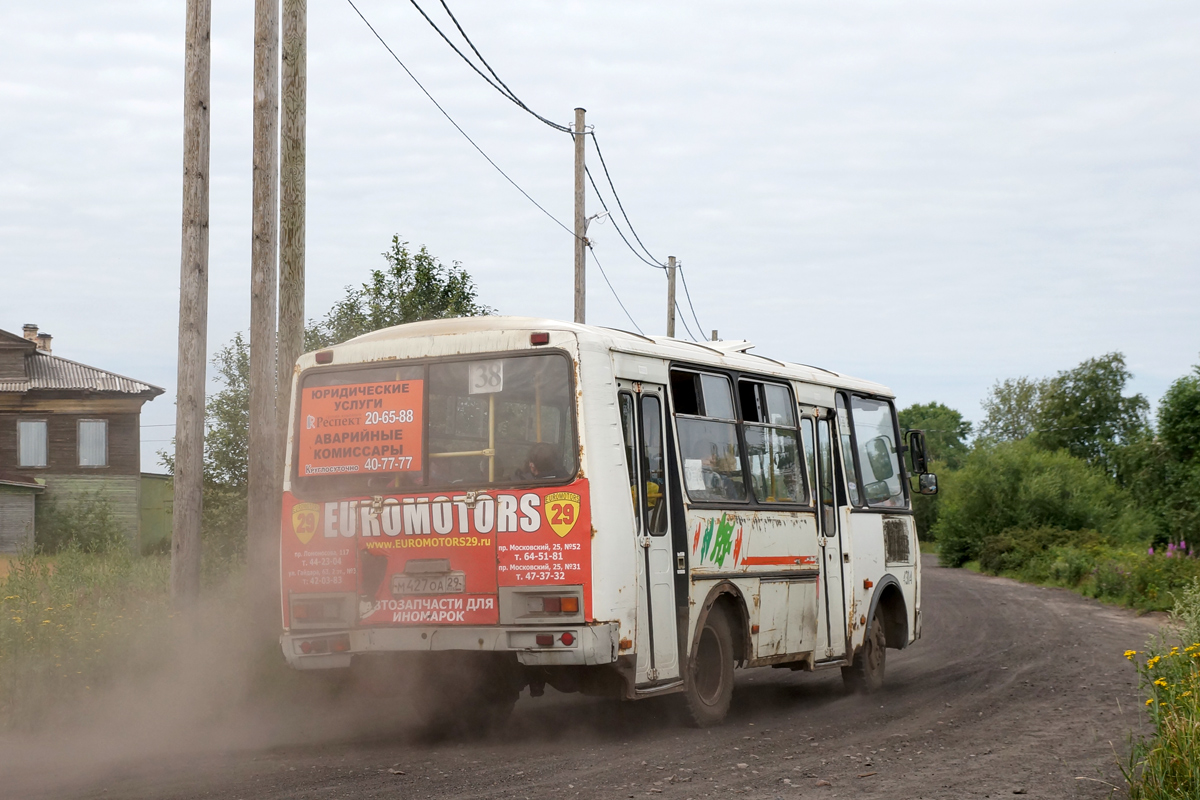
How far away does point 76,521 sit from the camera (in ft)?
129

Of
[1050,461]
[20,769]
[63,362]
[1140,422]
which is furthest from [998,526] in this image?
[1140,422]

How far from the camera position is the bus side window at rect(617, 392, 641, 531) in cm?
937

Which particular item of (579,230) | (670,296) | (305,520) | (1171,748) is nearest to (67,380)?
(670,296)

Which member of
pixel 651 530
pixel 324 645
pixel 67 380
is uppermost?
pixel 67 380

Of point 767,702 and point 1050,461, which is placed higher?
point 1050,461

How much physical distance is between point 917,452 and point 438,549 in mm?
6862

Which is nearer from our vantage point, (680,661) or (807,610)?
(680,661)

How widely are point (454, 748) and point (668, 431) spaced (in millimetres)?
2806

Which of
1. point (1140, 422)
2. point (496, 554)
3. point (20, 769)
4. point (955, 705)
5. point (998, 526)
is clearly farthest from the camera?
point (1140, 422)

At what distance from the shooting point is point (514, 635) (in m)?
8.93

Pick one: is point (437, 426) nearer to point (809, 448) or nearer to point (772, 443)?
point (772, 443)

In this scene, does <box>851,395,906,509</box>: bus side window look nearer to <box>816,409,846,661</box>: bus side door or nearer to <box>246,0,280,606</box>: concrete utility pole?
<box>816,409,846,661</box>: bus side door

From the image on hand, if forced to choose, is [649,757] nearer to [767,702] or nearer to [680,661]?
[680,661]

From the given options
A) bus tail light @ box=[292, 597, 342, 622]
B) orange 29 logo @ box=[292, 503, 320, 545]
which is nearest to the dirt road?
bus tail light @ box=[292, 597, 342, 622]
